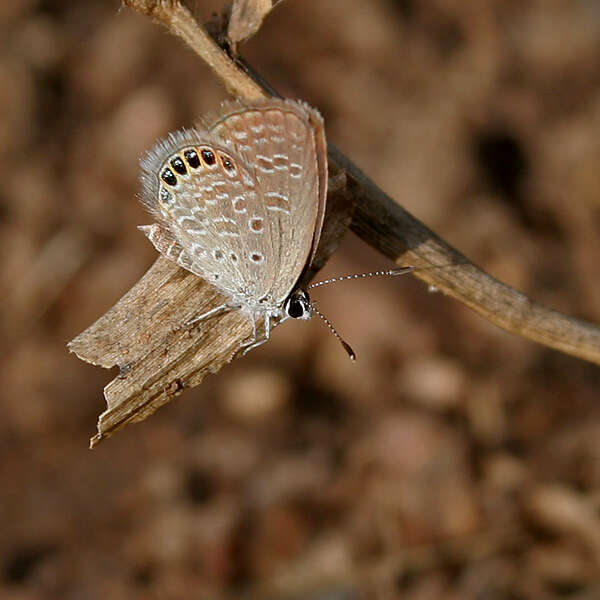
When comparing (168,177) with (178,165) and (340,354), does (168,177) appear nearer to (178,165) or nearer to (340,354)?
(178,165)

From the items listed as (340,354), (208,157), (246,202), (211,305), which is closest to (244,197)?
(246,202)

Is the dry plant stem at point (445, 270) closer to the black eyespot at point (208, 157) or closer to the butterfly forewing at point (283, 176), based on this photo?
the butterfly forewing at point (283, 176)

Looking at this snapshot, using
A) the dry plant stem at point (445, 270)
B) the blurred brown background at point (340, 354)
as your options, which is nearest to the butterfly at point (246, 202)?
the dry plant stem at point (445, 270)

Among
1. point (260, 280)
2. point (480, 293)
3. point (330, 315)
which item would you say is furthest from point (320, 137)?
point (330, 315)

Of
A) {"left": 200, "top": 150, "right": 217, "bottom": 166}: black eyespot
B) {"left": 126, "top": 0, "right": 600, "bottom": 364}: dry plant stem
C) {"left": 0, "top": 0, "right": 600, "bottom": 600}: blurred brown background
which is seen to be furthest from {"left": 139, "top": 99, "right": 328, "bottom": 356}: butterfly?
{"left": 0, "top": 0, "right": 600, "bottom": 600}: blurred brown background

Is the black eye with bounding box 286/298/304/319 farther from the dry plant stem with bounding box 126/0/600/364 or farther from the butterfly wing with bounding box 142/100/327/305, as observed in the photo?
the dry plant stem with bounding box 126/0/600/364

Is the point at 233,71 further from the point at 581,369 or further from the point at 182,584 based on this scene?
the point at 581,369
